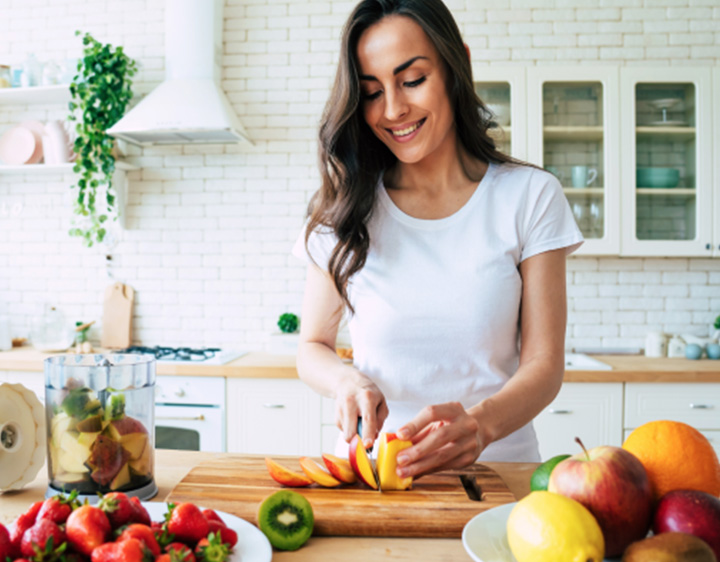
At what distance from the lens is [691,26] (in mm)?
3213

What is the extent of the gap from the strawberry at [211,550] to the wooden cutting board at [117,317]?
2.91 m

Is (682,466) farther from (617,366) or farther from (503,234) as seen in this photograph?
(617,366)

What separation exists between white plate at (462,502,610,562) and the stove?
83.5 inches

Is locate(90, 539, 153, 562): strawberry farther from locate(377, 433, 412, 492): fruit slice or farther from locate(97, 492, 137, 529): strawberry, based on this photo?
locate(377, 433, 412, 492): fruit slice

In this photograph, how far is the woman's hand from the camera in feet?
3.58

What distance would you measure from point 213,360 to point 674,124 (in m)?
2.54

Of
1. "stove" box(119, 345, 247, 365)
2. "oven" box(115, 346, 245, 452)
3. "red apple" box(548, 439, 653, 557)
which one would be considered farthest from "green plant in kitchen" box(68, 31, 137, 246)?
"red apple" box(548, 439, 653, 557)

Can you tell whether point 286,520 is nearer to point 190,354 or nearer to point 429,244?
point 429,244

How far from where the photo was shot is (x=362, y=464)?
1039 mm

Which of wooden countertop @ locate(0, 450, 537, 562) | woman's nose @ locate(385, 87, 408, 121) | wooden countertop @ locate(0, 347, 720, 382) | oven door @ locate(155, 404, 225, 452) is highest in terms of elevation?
woman's nose @ locate(385, 87, 408, 121)

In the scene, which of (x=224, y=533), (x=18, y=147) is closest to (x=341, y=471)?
(x=224, y=533)

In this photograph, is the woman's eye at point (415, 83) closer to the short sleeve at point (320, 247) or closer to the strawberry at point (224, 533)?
the short sleeve at point (320, 247)

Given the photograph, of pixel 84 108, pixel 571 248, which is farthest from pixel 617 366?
pixel 84 108

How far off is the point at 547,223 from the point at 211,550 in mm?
991
